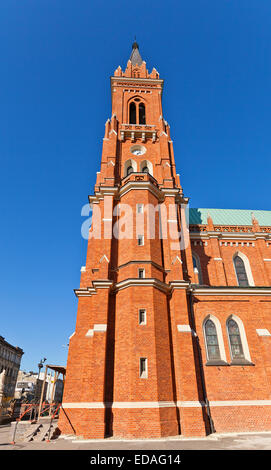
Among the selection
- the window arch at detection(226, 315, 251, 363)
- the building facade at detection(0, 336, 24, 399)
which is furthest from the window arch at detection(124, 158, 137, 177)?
the building facade at detection(0, 336, 24, 399)

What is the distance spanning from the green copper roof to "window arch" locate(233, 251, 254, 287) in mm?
5244

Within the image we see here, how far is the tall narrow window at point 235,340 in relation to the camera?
62.7 feet

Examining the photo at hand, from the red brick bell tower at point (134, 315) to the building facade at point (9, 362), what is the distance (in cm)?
5216

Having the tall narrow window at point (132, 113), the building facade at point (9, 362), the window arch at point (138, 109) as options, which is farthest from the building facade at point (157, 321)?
the building facade at point (9, 362)

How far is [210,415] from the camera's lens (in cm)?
1667

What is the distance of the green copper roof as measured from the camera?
103ft

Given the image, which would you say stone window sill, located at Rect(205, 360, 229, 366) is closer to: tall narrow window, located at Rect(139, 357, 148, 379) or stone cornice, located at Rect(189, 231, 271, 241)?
tall narrow window, located at Rect(139, 357, 148, 379)

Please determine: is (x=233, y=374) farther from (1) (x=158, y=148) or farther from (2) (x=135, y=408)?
(1) (x=158, y=148)

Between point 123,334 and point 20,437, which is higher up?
point 123,334

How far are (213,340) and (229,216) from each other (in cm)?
1727

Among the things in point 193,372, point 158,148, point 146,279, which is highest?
point 158,148

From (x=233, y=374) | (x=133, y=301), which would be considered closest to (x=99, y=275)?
(x=133, y=301)

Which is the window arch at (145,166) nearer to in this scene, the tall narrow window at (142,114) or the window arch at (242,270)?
the tall narrow window at (142,114)
